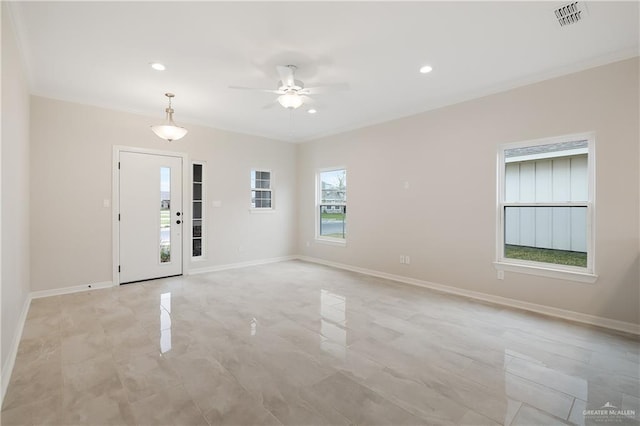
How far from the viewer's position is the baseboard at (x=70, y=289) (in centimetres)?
421

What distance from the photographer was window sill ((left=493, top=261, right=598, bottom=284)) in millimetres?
3393

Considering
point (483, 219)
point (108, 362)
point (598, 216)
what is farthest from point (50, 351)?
point (598, 216)

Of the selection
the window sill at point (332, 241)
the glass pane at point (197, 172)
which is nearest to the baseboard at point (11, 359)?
the glass pane at point (197, 172)

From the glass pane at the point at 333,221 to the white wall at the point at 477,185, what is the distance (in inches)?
10.8

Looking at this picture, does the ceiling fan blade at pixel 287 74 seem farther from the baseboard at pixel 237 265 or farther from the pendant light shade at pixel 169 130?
the baseboard at pixel 237 265

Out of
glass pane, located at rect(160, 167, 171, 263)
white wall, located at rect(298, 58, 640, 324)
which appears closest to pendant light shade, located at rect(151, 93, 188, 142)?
glass pane, located at rect(160, 167, 171, 263)

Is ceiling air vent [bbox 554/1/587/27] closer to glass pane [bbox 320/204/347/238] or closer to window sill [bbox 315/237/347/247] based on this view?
glass pane [bbox 320/204/347/238]

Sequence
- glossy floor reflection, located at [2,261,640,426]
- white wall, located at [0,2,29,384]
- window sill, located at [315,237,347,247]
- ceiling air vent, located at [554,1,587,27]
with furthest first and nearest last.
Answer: window sill, located at [315,237,347,247], ceiling air vent, located at [554,1,587,27], white wall, located at [0,2,29,384], glossy floor reflection, located at [2,261,640,426]

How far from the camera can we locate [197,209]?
580 cm

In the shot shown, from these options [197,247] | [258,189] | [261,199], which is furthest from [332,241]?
[197,247]

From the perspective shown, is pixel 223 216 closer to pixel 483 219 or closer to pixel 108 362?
pixel 108 362

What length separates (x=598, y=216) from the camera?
333 cm

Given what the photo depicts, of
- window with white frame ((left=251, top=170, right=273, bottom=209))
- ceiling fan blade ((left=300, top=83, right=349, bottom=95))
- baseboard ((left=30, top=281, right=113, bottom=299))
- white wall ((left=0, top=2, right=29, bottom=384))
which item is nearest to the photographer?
white wall ((left=0, top=2, right=29, bottom=384))

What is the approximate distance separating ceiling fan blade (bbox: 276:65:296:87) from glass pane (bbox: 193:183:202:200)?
3161mm
